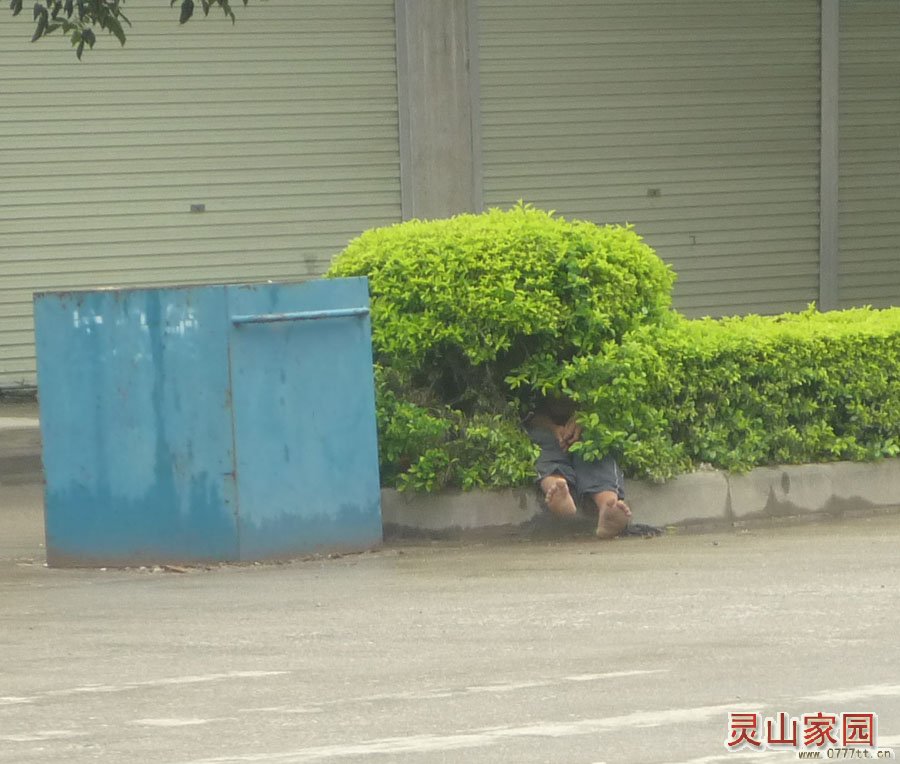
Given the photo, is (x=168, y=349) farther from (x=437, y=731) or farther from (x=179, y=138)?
(x=179, y=138)

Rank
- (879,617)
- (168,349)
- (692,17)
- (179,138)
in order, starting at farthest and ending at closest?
(692,17) < (179,138) < (168,349) < (879,617)

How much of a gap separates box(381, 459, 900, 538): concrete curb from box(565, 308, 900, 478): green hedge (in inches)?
3.7

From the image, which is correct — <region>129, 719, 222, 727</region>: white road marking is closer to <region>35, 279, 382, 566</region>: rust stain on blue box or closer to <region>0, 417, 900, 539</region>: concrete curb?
<region>35, 279, 382, 566</region>: rust stain on blue box

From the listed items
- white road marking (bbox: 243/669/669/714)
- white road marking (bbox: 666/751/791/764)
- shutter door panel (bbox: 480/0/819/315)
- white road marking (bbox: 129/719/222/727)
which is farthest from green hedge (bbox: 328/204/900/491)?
shutter door panel (bbox: 480/0/819/315)

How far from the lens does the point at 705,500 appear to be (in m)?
9.85

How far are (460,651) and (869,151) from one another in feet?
44.0

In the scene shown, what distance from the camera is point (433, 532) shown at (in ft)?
31.3

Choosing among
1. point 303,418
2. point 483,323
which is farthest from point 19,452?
point 483,323

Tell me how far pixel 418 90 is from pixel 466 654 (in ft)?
34.8

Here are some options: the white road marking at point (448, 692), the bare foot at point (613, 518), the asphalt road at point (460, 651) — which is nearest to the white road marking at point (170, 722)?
the asphalt road at point (460, 651)

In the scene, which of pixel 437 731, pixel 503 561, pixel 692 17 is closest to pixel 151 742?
pixel 437 731

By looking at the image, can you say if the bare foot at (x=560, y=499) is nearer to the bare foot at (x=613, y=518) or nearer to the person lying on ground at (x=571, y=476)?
the person lying on ground at (x=571, y=476)

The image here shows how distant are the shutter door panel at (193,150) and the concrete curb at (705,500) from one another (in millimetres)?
6880

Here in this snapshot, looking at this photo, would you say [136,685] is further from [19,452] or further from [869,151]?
[869,151]
